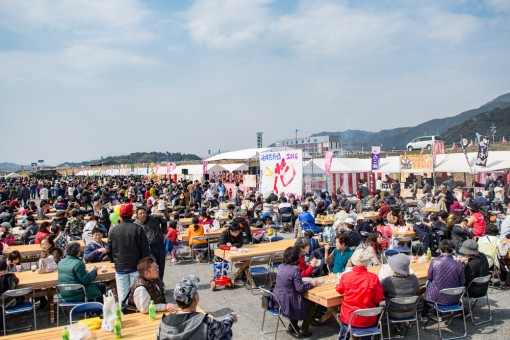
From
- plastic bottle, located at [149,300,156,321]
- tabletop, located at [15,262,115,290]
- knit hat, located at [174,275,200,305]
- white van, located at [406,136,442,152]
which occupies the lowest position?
tabletop, located at [15,262,115,290]

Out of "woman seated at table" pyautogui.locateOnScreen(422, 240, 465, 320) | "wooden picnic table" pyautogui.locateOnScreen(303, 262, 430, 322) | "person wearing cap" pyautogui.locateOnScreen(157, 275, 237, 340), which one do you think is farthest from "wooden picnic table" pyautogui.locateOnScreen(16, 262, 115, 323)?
"woman seated at table" pyautogui.locateOnScreen(422, 240, 465, 320)

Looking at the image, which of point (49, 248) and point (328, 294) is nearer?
point (328, 294)

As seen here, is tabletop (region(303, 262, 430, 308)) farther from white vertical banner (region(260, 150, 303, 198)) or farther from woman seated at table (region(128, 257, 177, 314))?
white vertical banner (region(260, 150, 303, 198))

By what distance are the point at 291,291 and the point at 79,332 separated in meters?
2.61

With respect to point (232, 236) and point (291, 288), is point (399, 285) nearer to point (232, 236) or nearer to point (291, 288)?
point (291, 288)

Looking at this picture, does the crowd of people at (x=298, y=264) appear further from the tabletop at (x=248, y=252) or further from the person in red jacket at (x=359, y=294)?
the tabletop at (x=248, y=252)

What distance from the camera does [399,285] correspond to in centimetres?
480

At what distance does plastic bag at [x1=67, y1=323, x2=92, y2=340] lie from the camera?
11.2ft

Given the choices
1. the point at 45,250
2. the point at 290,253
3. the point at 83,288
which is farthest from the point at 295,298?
the point at 45,250

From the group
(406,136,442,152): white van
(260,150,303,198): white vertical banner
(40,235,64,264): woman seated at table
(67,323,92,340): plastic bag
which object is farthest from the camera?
(406,136,442,152): white van

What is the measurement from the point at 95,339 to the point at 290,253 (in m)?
2.54

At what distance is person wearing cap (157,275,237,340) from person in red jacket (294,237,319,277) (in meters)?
2.41

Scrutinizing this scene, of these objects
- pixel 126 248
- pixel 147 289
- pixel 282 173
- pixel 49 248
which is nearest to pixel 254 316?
pixel 126 248

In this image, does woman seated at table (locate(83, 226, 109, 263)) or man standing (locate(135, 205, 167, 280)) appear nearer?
man standing (locate(135, 205, 167, 280))
